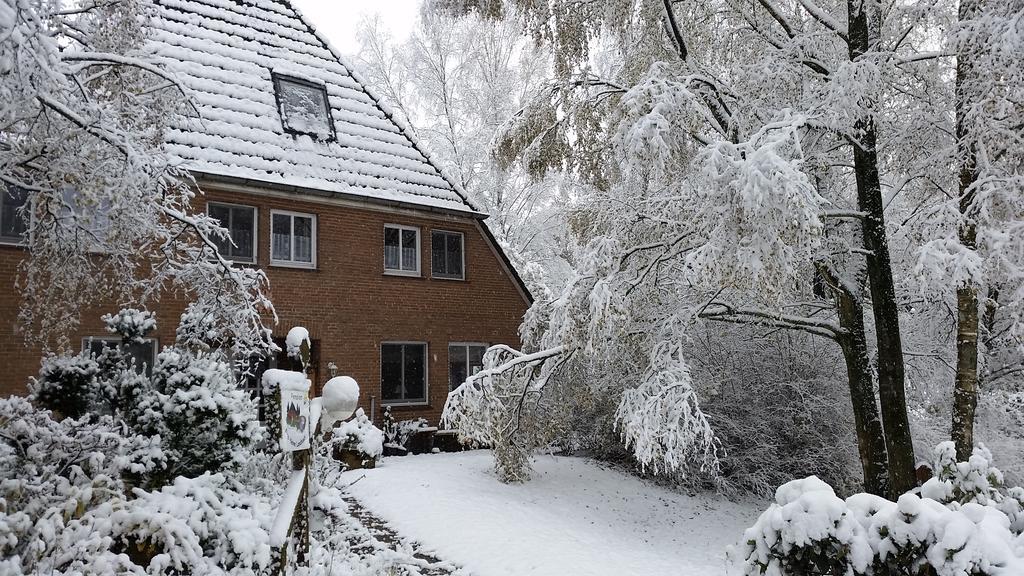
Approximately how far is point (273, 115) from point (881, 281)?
12.0 metres

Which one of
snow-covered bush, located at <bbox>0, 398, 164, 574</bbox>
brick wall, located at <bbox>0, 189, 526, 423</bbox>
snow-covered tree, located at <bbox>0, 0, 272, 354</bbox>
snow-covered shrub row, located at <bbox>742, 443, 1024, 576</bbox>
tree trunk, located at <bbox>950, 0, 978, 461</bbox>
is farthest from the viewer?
brick wall, located at <bbox>0, 189, 526, 423</bbox>

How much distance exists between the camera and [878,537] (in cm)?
309

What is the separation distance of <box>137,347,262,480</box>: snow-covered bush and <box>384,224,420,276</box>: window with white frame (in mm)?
9031

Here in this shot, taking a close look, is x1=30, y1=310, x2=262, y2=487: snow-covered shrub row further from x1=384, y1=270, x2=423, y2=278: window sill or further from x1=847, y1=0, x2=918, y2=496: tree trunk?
x1=384, y1=270, x2=423, y2=278: window sill

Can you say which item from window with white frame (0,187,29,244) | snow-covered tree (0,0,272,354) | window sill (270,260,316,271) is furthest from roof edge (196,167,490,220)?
snow-covered tree (0,0,272,354)

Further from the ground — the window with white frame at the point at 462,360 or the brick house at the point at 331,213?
the brick house at the point at 331,213

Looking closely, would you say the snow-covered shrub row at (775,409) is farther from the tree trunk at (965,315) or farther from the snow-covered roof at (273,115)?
the snow-covered roof at (273,115)

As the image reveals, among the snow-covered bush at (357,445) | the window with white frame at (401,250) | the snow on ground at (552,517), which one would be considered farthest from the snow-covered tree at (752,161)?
the window with white frame at (401,250)

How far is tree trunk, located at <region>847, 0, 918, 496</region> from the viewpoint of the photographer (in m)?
8.70

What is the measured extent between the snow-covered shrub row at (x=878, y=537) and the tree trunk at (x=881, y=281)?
5.74 metres

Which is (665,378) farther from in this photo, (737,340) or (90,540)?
(90,540)

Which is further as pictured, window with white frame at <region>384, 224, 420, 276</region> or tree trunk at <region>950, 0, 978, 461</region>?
window with white frame at <region>384, 224, 420, 276</region>

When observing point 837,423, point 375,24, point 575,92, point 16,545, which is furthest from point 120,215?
point 375,24

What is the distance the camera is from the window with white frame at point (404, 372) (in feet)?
49.5
